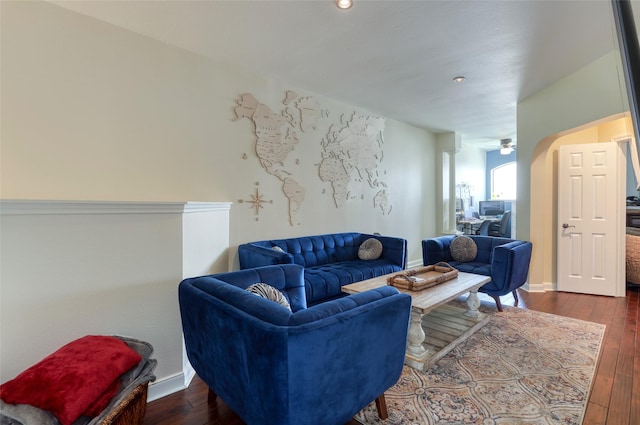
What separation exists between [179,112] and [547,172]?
193 inches

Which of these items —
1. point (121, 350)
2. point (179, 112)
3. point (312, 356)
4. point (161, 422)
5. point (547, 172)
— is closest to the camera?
point (312, 356)

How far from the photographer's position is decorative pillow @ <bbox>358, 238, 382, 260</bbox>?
3957 millimetres

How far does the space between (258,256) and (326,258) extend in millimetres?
1213

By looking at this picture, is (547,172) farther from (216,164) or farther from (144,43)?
(144,43)

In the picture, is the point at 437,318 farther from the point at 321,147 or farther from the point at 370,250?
the point at 321,147

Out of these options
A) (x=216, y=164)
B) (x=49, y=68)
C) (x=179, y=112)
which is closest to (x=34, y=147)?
(x=49, y=68)

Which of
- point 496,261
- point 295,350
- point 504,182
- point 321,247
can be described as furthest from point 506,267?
point 504,182

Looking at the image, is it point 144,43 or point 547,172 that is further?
point 547,172

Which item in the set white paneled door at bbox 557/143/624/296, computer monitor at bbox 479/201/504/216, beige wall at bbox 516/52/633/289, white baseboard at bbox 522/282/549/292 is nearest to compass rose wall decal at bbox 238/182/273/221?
beige wall at bbox 516/52/633/289

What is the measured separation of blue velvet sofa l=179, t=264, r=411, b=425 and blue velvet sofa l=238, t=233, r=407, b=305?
1.21m

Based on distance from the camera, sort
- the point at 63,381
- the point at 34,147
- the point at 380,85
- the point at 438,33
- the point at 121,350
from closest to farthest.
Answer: the point at 63,381
the point at 121,350
the point at 34,147
the point at 438,33
the point at 380,85

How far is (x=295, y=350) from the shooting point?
3.66 ft

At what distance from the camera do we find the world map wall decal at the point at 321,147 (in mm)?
3457

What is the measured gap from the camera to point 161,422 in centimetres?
171
